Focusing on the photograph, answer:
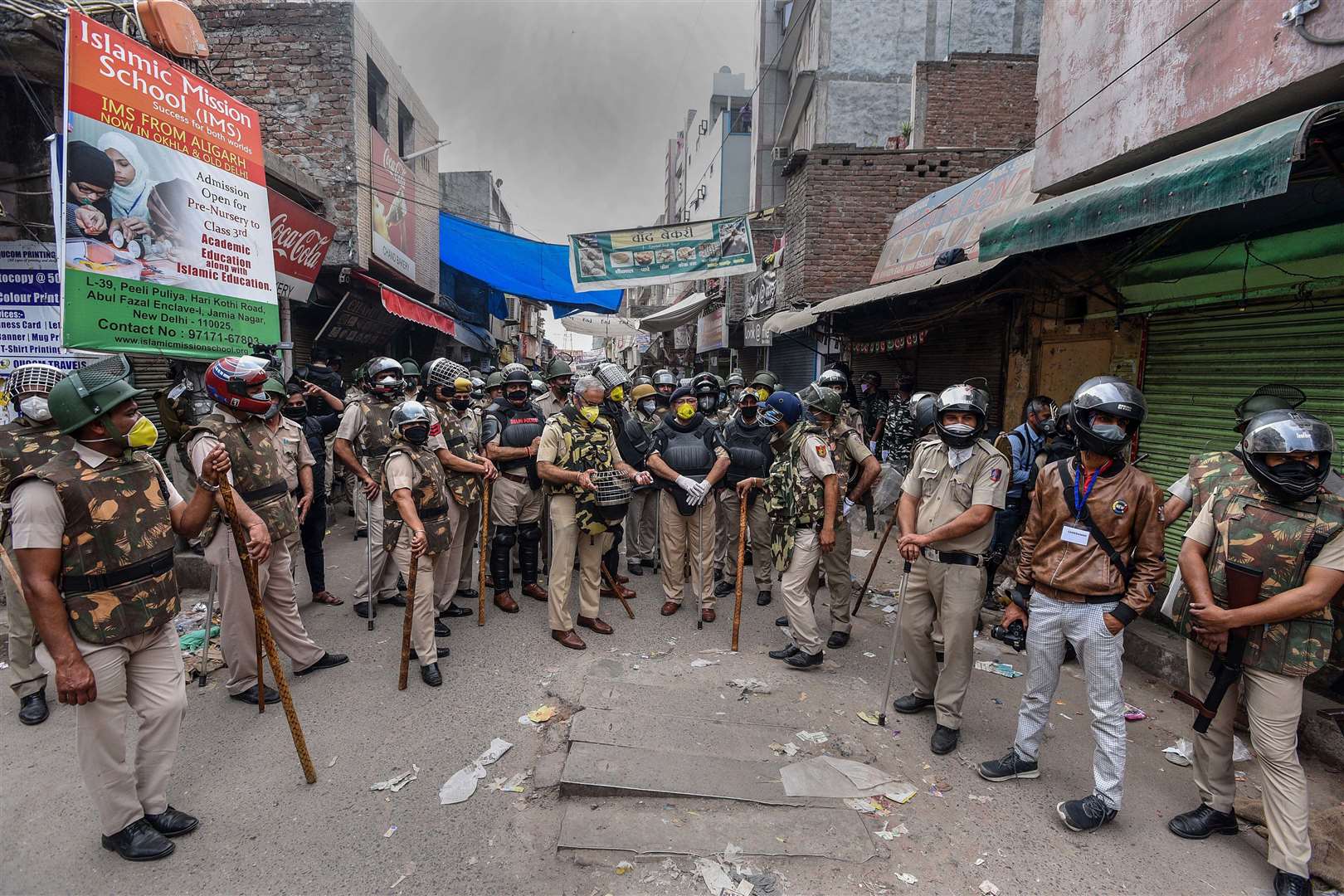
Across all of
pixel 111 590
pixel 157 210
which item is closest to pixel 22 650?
pixel 111 590

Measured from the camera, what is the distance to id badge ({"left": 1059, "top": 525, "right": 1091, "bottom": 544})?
10.2 ft

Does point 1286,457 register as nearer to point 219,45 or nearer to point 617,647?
point 617,647

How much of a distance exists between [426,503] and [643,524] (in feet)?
10.9

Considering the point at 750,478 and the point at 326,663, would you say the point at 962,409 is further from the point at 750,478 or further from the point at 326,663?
the point at 326,663

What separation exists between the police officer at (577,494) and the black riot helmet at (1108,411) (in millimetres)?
3147

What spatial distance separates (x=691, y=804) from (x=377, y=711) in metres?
2.09

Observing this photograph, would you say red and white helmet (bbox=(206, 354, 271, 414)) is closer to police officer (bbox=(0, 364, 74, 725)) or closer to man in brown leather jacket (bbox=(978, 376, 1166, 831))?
police officer (bbox=(0, 364, 74, 725))

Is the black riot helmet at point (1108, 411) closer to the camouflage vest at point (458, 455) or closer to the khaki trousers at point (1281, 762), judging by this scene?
the khaki trousers at point (1281, 762)

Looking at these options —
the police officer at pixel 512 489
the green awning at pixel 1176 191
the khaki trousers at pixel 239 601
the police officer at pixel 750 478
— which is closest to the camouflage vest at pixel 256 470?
the khaki trousers at pixel 239 601

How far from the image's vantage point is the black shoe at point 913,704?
13.5 ft

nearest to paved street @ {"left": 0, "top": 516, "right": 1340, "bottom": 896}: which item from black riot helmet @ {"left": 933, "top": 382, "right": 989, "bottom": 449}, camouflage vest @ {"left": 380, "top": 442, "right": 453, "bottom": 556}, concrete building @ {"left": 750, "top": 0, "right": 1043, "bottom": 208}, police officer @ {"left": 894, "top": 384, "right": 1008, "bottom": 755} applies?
police officer @ {"left": 894, "top": 384, "right": 1008, "bottom": 755}

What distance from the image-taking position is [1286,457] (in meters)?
2.68

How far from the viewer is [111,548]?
8.82ft

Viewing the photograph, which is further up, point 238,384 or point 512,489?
point 238,384
